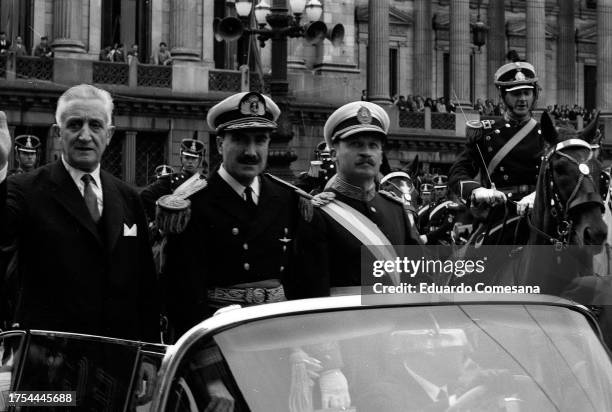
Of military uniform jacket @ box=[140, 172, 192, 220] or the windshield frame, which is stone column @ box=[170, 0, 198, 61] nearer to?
military uniform jacket @ box=[140, 172, 192, 220]

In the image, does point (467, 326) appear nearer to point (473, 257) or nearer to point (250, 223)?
point (250, 223)

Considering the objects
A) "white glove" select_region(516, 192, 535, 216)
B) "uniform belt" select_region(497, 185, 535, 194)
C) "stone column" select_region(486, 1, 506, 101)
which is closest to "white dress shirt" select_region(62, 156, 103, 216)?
"white glove" select_region(516, 192, 535, 216)

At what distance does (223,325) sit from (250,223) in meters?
2.75

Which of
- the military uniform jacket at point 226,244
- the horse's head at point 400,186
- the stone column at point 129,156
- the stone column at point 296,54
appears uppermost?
the stone column at point 296,54

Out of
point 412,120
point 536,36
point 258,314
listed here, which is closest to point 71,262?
point 258,314

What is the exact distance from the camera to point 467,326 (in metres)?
4.33

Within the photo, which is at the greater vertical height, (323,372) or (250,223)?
(250,223)

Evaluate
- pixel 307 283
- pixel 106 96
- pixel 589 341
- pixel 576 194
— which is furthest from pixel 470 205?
pixel 589 341

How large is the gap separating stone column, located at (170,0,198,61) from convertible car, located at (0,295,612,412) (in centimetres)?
4220

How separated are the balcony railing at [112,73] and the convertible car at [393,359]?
40.1m

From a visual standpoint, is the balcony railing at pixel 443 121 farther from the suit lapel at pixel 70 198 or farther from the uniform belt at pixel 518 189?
the suit lapel at pixel 70 198

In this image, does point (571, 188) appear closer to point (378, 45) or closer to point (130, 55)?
point (130, 55)

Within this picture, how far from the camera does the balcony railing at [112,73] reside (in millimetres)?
44000

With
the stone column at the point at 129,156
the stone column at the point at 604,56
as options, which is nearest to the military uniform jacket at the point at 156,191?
the stone column at the point at 129,156
